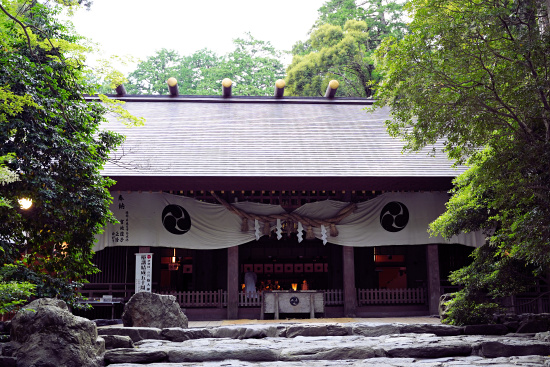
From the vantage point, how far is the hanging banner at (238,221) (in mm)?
12508

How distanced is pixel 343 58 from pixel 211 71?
1001 centimetres

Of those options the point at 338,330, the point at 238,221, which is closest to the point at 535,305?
the point at 338,330

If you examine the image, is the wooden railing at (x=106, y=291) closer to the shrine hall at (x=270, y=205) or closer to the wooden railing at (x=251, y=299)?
the shrine hall at (x=270, y=205)

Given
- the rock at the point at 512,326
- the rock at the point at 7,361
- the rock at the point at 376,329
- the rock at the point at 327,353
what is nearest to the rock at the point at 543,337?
the rock at the point at 512,326

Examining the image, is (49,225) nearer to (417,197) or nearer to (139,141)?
(139,141)

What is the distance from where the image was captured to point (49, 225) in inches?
301

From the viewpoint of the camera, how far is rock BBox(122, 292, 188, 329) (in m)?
9.02

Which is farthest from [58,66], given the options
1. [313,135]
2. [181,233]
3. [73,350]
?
[313,135]

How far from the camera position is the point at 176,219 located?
12.7 m

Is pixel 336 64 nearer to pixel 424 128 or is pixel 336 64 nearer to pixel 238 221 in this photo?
pixel 238 221

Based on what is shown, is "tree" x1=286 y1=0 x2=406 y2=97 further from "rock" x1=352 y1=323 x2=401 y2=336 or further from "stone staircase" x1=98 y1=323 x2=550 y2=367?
"stone staircase" x1=98 y1=323 x2=550 y2=367

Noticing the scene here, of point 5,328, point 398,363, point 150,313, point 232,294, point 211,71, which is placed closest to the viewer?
point 398,363

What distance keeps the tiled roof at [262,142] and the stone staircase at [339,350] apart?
4.04 meters

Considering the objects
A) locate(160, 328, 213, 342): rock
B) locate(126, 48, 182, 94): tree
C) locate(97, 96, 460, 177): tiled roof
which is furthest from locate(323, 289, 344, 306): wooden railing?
locate(126, 48, 182, 94): tree
